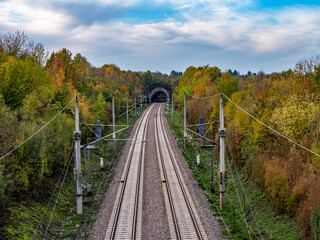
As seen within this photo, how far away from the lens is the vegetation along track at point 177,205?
16.1m

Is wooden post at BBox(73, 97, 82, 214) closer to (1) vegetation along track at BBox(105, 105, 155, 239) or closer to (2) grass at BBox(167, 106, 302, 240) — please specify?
(1) vegetation along track at BBox(105, 105, 155, 239)

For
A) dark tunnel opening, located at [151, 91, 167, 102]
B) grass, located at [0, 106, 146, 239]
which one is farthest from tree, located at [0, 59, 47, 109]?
dark tunnel opening, located at [151, 91, 167, 102]

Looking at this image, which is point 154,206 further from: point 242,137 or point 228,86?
point 228,86

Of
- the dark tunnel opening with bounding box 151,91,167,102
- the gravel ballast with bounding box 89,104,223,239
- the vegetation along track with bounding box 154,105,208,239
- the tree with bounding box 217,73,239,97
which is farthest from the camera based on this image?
the dark tunnel opening with bounding box 151,91,167,102

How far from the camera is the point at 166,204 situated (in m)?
20.4

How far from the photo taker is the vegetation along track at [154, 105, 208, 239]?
16125mm

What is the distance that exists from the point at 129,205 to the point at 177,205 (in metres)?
3.37

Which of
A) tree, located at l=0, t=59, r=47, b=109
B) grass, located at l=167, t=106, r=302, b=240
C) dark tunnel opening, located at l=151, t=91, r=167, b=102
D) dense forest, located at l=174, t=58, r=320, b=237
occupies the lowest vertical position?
grass, located at l=167, t=106, r=302, b=240

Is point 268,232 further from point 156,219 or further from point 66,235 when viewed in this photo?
point 66,235

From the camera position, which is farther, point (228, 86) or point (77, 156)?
point (228, 86)

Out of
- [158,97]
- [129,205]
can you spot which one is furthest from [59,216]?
[158,97]

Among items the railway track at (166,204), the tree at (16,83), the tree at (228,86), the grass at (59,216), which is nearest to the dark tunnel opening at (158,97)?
the tree at (228,86)

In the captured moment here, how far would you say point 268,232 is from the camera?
16125 millimetres

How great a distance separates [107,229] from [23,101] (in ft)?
45.4
